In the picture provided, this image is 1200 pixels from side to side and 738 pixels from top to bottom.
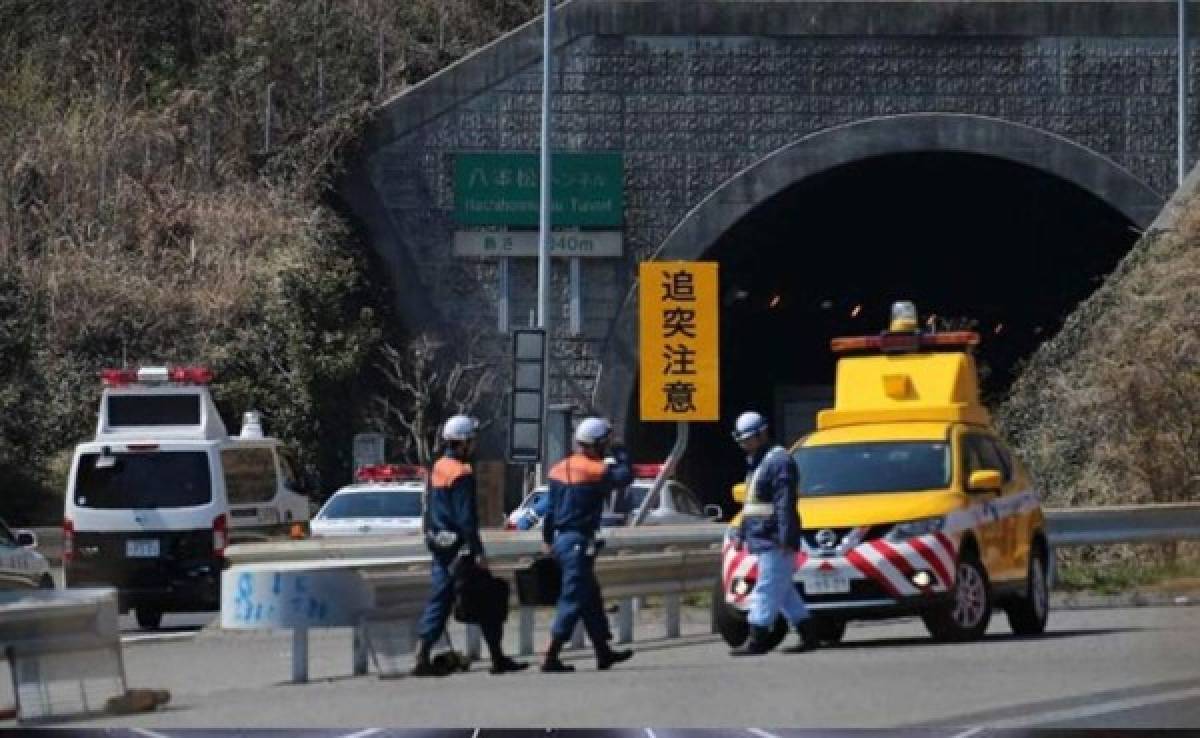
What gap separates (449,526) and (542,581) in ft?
2.44

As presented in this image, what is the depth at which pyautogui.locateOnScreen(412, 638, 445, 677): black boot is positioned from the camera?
700 inches

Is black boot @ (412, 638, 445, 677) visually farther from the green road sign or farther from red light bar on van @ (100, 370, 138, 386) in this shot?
the green road sign

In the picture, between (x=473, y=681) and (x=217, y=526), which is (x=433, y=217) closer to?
(x=217, y=526)

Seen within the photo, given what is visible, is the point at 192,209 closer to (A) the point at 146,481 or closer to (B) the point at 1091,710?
(A) the point at 146,481

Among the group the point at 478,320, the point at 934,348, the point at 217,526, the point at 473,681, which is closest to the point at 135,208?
the point at 478,320

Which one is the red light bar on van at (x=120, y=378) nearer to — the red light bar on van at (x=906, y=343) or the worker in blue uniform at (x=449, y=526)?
the red light bar on van at (x=906, y=343)

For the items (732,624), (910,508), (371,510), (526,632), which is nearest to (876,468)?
(910,508)

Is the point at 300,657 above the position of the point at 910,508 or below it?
below

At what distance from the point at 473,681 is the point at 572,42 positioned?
28.7m

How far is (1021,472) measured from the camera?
2202cm

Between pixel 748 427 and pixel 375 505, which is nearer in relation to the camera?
pixel 748 427

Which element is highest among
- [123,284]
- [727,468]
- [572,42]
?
[572,42]

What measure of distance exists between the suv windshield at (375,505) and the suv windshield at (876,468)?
→ 12.9 meters

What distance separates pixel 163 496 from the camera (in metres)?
26.1
